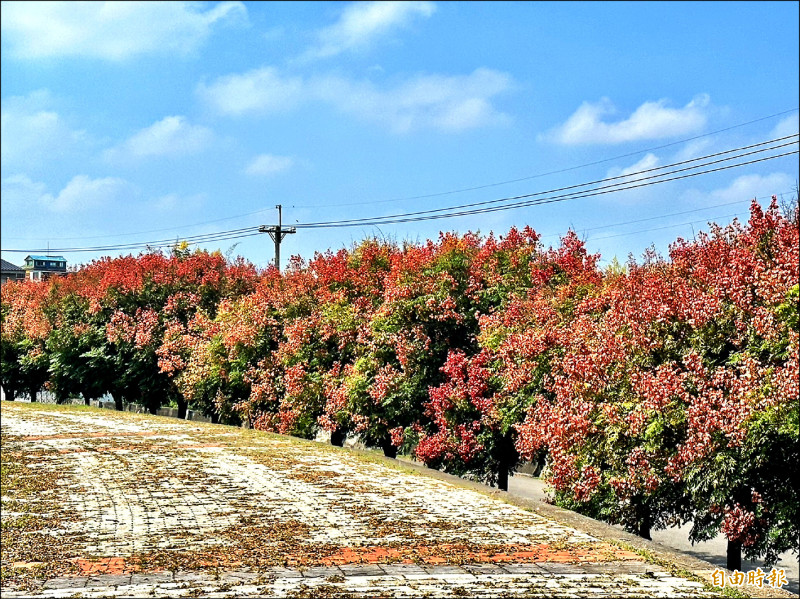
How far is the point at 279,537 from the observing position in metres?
8.91

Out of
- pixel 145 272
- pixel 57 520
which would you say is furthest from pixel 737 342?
pixel 145 272

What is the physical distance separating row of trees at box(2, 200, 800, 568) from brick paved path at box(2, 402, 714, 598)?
1607 millimetres

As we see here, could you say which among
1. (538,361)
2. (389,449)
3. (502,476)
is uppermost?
(538,361)

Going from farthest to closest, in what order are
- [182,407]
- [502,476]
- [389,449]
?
[182,407], [389,449], [502,476]

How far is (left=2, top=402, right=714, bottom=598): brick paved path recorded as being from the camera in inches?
278

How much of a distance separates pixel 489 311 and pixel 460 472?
9.33 ft

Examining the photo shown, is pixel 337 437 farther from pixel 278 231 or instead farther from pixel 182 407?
pixel 278 231

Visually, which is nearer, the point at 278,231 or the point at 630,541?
the point at 630,541

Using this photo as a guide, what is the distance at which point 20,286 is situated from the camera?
3794 centimetres

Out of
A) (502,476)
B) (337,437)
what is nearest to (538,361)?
(502,476)

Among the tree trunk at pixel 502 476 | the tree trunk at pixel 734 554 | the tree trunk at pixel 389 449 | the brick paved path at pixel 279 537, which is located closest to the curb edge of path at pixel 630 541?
the brick paved path at pixel 279 537

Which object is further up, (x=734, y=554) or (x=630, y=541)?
(x=630, y=541)

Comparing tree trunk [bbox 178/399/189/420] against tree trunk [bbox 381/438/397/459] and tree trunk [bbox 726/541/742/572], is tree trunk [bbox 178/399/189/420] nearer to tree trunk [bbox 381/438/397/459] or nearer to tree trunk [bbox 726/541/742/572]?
tree trunk [bbox 381/438/397/459]

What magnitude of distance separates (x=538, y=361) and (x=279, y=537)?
5800 mm
